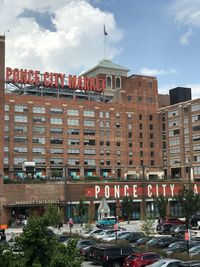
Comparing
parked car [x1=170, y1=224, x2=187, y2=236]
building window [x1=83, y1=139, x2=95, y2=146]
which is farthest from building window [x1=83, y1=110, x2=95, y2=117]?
parked car [x1=170, y1=224, x2=187, y2=236]

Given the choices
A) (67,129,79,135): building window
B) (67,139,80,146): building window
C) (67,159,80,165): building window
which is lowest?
(67,159,80,165): building window

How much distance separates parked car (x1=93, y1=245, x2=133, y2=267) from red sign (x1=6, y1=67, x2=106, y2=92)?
301ft

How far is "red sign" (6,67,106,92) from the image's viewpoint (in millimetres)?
120625

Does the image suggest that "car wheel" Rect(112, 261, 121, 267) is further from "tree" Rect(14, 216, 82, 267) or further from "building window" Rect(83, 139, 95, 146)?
"building window" Rect(83, 139, 95, 146)

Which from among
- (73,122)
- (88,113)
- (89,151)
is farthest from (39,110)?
(89,151)

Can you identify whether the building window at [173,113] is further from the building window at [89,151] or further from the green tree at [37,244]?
the green tree at [37,244]

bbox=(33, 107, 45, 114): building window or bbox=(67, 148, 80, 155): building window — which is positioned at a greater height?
bbox=(33, 107, 45, 114): building window

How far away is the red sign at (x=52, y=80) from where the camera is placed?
121m

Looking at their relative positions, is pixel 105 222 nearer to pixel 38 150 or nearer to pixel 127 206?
pixel 127 206

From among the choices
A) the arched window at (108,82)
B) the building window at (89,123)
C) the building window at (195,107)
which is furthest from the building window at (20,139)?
the building window at (195,107)

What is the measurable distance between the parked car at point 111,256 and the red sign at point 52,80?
91.8 meters

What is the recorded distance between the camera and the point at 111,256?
1319 inches

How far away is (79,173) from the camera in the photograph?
129125 millimetres

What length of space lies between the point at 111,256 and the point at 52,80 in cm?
9657
